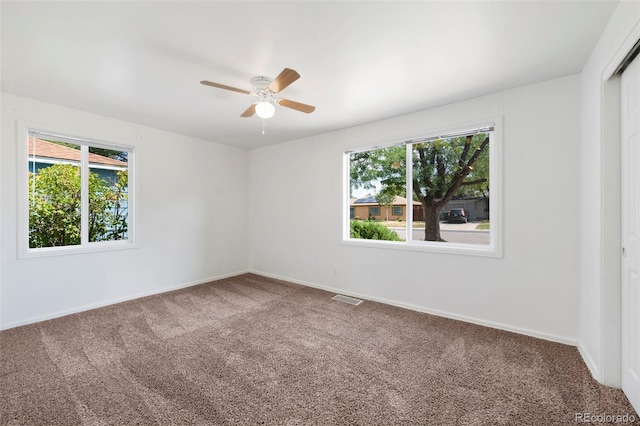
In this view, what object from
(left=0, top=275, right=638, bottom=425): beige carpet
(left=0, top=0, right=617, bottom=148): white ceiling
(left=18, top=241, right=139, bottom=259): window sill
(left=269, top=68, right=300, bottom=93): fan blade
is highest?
(left=0, top=0, right=617, bottom=148): white ceiling

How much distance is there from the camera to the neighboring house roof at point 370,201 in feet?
12.1

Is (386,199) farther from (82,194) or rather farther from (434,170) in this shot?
(82,194)

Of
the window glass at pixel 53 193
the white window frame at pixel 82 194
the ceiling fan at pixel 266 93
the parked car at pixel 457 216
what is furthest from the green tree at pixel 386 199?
the window glass at pixel 53 193

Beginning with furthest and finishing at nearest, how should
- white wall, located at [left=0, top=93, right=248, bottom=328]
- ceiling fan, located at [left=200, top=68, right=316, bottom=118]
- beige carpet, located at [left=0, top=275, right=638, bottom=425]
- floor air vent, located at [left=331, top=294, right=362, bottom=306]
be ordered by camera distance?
floor air vent, located at [left=331, top=294, right=362, bottom=306]
white wall, located at [left=0, top=93, right=248, bottom=328]
ceiling fan, located at [left=200, top=68, right=316, bottom=118]
beige carpet, located at [left=0, top=275, right=638, bottom=425]

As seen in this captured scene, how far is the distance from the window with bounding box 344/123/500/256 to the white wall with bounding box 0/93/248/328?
2.34m

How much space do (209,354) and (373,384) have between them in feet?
4.61

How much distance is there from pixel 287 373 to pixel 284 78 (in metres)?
2.25

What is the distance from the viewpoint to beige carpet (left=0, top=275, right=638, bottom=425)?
1682 mm

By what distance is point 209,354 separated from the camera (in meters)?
2.38

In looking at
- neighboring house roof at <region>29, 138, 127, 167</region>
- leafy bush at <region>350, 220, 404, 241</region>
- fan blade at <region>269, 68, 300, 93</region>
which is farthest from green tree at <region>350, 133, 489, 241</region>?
neighboring house roof at <region>29, 138, 127, 167</region>

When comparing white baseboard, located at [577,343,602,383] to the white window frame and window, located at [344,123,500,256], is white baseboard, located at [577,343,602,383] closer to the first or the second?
window, located at [344,123,500,256]

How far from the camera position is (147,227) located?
3977mm

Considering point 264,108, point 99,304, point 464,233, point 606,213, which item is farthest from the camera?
point 99,304

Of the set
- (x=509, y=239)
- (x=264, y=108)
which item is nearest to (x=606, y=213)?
(x=509, y=239)
